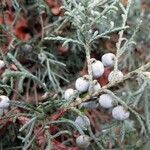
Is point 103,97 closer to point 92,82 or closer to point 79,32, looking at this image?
point 92,82

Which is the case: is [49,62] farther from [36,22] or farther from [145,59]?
[145,59]

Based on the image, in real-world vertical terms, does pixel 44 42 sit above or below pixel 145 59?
above

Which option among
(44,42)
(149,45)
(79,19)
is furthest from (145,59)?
(79,19)

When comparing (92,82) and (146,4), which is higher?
(92,82)

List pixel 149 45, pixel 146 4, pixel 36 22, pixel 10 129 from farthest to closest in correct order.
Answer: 1. pixel 146 4
2. pixel 149 45
3. pixel 36 22
4. pixel 10 129

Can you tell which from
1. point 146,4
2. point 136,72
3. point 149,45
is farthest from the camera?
point 146,4

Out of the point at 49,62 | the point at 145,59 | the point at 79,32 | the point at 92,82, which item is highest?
the point at 79,32

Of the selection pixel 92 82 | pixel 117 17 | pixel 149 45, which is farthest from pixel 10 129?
pixel 149 45

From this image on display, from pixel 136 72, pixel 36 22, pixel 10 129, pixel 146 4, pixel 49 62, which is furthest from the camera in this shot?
pixel 146 4

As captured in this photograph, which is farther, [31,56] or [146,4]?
[146,4]
